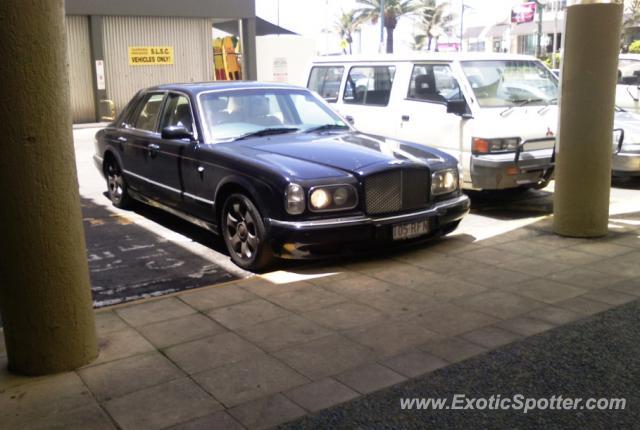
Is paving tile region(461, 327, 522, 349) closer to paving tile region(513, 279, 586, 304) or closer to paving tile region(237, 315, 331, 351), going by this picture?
paving tile region(513, 279, 586, 304)

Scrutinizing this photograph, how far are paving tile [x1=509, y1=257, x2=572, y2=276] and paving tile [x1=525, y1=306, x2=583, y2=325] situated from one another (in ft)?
3.00

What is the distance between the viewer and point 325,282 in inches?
225

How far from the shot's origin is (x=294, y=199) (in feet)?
18.5

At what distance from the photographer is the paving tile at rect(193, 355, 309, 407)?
3.73 metres

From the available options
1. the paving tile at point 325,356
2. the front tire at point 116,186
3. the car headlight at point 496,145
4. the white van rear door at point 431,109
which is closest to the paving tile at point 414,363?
the paving tile at point 325,356

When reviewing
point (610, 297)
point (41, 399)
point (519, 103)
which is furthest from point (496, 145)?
point (41, 399)

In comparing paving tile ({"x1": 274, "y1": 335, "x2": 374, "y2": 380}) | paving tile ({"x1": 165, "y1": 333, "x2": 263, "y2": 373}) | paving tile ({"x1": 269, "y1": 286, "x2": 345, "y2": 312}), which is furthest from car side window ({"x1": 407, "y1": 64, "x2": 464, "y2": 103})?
paving tile ({"x1": 165, "y1": 333, "x2": 263, "y2": 373})

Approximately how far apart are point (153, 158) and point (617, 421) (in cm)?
563

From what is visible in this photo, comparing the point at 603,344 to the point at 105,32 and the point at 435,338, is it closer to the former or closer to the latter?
the point at 435,338

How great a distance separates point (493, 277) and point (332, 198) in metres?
1.50

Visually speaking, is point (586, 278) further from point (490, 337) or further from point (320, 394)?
point (320, 394)

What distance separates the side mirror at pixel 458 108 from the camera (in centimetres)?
812

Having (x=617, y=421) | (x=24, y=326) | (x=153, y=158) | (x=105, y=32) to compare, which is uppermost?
(x=105, y=32)

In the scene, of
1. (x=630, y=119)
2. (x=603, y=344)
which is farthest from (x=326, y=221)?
(x=630, y=119)
